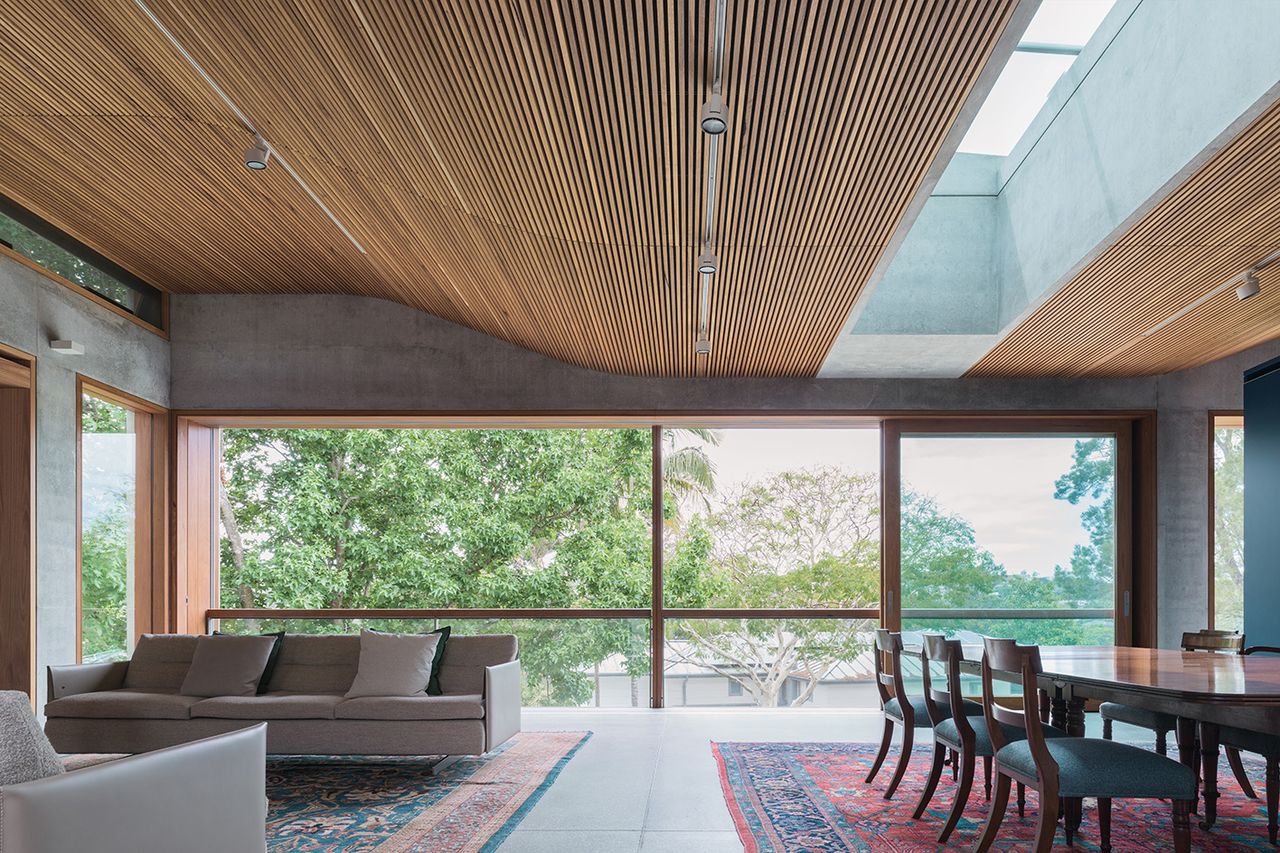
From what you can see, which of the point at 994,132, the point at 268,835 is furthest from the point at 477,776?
the point at 994,132

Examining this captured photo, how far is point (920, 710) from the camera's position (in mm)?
5203

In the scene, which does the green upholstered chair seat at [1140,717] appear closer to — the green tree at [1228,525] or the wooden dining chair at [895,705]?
the wooden dining chair at [895,705]

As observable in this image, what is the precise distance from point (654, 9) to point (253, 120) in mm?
2226

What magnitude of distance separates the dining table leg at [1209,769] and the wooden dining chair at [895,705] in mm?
955

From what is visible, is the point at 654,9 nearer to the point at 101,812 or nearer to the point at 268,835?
the point at 101,812

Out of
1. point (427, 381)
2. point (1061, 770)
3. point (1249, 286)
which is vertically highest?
point (1249, 286)

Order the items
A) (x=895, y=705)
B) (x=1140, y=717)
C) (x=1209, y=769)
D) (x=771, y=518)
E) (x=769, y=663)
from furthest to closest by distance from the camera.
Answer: (x=771, y=518), (x=769, y=663), (x=895, y=705), (x=1140, y=717), (x=1209, y=769)

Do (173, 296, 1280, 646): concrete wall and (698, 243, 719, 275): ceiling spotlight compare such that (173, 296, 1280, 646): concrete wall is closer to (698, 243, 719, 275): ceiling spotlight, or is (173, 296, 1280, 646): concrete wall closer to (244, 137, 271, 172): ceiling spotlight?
(698, 243, 719, 275): ceiling spotlight

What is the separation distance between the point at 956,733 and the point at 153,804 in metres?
3.26

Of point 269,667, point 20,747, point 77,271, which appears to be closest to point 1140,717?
point 20,747

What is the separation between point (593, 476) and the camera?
12.5 m

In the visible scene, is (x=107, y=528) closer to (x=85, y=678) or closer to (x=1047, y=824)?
(x=85, y=678)

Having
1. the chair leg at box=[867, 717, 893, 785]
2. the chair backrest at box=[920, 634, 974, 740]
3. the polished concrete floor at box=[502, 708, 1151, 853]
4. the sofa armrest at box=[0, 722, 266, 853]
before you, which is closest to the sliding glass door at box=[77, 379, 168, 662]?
the polished concrete floor at box=[502, 708, 1151, 853]

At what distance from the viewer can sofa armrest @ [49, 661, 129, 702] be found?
608 centimetres
